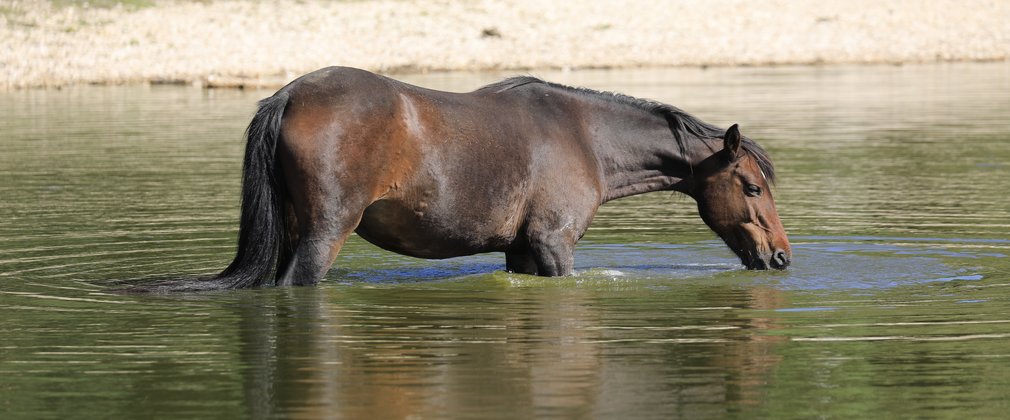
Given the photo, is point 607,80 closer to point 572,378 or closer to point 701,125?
point 701,125

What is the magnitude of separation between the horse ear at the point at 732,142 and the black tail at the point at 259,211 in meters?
3.21

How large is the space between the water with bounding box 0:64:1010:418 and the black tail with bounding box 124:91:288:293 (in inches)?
7.2

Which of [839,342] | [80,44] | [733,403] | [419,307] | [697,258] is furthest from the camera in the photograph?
[80,44]

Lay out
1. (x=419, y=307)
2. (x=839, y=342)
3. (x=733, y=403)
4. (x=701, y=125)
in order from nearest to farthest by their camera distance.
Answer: (x=733, y=403), (x=839, y=342), (x=419, y=307), (x=701, y=125)

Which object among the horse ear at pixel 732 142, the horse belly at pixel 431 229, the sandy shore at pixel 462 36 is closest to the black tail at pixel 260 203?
the horse belly at pixel 431 229

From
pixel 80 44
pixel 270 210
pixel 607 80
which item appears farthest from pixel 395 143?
pixel 80 44

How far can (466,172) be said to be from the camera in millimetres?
9570

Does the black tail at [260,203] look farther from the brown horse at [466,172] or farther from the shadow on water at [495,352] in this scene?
the shadow on water at [495,352]

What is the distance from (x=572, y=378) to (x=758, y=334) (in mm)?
1659

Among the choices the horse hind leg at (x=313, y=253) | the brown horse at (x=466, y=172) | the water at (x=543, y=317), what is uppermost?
the brown horse at (x=466, y=172)

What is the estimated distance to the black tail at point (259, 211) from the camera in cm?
898

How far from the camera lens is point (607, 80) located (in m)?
35.7

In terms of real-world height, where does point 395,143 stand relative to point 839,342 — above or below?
above

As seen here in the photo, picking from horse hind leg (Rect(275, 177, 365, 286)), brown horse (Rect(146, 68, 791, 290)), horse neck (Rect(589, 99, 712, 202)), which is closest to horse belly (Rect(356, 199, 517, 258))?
brown horse (Rect(146, 68, 791, 290))
